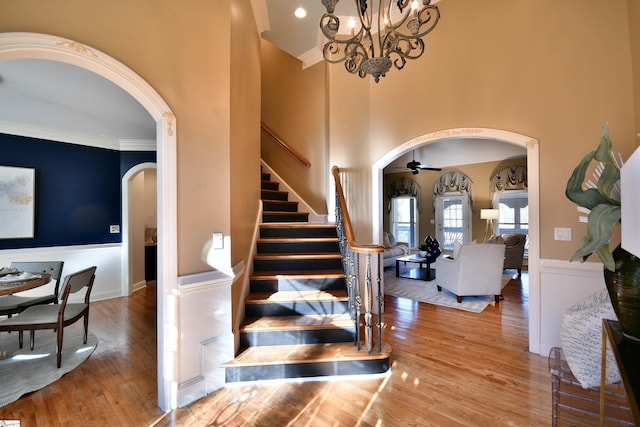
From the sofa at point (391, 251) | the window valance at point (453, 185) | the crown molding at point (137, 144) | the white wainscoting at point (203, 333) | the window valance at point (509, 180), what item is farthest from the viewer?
the window valance at point (453, 185)

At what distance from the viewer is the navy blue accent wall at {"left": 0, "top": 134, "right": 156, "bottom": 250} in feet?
13.7

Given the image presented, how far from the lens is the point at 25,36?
1.47m

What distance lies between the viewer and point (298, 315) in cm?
291

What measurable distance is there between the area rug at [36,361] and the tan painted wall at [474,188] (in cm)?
868

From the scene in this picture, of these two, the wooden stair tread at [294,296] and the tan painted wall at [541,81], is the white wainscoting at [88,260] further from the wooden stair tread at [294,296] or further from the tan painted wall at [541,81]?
the tan painted wall at [541,81]

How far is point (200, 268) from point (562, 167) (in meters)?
3.56

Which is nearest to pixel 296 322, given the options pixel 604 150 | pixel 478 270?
pixel 604 150

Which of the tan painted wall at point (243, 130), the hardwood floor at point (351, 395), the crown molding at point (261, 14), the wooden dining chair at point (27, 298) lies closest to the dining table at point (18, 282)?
the wooden dining chair at point (27, 298)

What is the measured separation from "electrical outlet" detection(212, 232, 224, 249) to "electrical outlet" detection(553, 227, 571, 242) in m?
3.26

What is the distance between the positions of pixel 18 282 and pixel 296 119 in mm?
4047

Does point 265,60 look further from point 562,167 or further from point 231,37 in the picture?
point 562,167

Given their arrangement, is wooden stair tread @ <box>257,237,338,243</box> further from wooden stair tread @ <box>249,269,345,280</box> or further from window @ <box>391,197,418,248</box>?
window @ <box>391,197,418,248</box>

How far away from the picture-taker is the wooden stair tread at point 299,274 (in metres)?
3.14

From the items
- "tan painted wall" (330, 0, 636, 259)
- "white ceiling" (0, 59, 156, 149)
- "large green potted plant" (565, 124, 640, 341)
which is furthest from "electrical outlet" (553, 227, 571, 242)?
"white ceiling" (0, 59, 156, 149)
